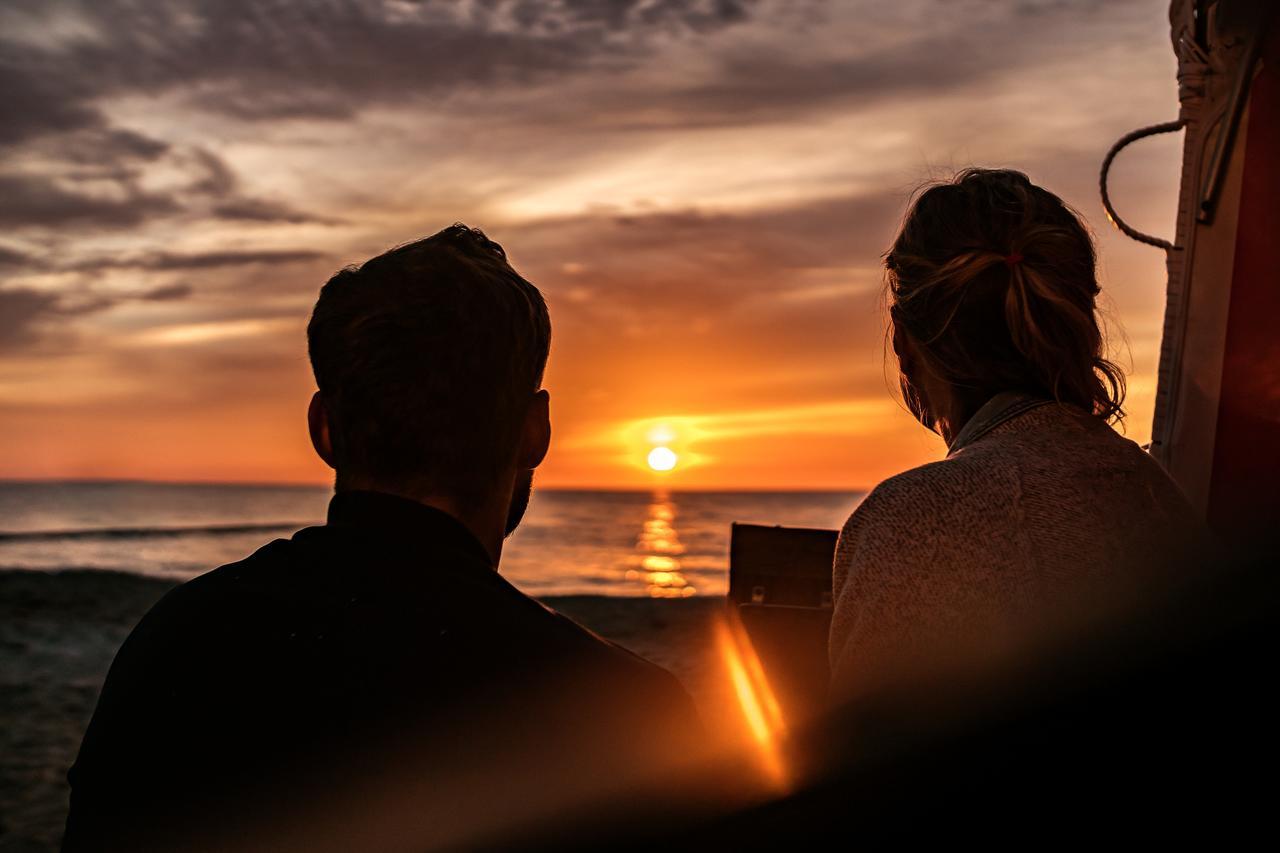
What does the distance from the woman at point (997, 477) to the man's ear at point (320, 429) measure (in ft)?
2.97

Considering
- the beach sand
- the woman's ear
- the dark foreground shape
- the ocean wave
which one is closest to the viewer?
the dark foreground shape

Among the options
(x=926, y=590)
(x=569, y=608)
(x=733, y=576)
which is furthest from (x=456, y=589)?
(x=569, y=608)

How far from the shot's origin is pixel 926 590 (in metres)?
1.90

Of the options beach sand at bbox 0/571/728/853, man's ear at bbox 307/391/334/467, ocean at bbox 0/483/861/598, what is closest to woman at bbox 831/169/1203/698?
man's ear at bbox 307/391/334/467

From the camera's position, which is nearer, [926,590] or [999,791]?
[999,791]

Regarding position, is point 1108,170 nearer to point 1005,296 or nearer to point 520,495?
point 1005,296

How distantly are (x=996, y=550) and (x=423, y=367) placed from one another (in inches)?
39.3

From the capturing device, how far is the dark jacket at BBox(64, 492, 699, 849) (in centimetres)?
133

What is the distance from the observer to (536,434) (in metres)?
1.74

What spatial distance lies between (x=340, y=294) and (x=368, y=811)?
69cm

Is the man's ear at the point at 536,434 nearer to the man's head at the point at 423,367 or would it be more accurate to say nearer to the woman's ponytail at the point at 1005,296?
the man's head at the point at 423,367

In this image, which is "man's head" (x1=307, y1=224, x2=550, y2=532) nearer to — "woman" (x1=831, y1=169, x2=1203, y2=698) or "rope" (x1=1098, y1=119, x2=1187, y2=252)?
"woman" (x1=831, y1=169, x2=1203, y2=698)

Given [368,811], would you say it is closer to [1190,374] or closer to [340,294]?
[340,294]

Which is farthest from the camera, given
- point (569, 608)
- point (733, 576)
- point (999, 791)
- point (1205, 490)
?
point (569, 608)
